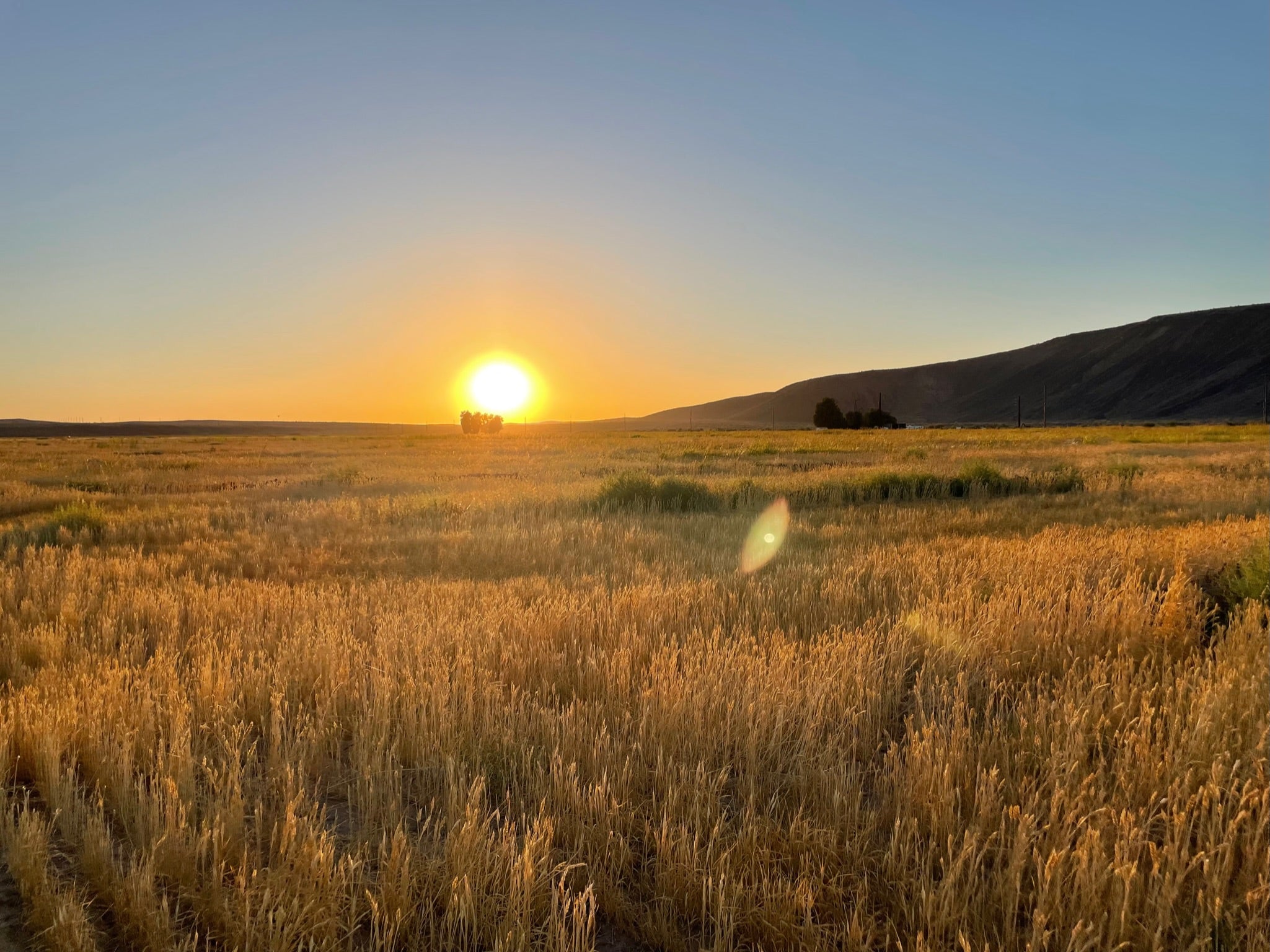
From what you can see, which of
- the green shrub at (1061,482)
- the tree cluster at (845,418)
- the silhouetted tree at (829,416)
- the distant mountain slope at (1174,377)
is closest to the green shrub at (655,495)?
the green shrub at (1061,482)

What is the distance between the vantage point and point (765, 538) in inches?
413

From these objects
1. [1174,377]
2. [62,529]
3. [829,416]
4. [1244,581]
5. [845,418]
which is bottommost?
[1244,581]

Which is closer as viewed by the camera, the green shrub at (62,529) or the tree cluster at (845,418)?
the green shrub at (62,529)

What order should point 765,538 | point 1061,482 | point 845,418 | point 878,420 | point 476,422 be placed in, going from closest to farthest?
point 765,538 < point 1061,482 < point 476,422 < point 878,420 < point 845,418

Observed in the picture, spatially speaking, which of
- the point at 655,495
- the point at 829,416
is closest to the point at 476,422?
the point at 829,416

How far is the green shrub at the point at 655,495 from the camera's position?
1509cm

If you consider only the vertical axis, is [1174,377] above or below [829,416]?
above

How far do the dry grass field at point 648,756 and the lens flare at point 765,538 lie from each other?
57cm

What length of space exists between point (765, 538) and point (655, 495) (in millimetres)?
5603

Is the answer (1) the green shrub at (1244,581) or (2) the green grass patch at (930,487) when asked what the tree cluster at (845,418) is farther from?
(1) the green shrub at (1244,581)

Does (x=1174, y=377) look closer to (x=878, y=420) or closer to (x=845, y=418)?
(x=878, y=420)

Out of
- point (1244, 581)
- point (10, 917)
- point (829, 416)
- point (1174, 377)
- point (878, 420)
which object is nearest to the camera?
point (10, 917)

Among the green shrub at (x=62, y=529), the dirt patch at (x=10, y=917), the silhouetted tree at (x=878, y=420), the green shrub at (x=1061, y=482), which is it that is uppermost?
the silhouetted tree at (x=878, y=420)

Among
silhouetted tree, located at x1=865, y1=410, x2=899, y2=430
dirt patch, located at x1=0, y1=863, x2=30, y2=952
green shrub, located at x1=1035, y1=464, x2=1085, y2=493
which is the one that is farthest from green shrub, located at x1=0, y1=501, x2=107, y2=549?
silhouetted tree, located at x1=865, y1=410, x2=899, y2=430
